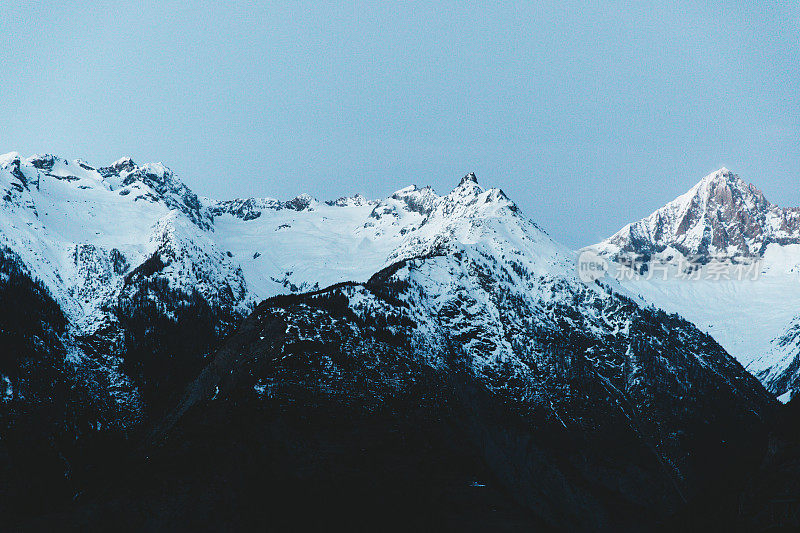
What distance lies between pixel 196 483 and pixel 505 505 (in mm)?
44432

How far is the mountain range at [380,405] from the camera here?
330 ft

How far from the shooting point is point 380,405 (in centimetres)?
11719

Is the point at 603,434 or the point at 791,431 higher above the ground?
the point at 603,434

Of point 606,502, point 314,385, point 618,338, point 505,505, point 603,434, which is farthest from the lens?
point 618,338

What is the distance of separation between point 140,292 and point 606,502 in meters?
130

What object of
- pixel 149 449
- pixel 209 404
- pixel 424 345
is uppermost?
pixel 424 345

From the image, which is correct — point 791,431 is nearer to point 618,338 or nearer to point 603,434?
point 603,434

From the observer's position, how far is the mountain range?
330 ft

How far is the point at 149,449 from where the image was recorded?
347ft

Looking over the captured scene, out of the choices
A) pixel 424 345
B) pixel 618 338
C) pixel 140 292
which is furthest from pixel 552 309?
pixel 140 292

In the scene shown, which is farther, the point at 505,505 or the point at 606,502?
the point at 606,502

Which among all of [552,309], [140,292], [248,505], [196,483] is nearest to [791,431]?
[248,505]

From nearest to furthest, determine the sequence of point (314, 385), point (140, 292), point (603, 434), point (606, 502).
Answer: point (314, 385) < point (606, 502) < point (603, 434) < point (140, 292)

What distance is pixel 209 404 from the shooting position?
111m
